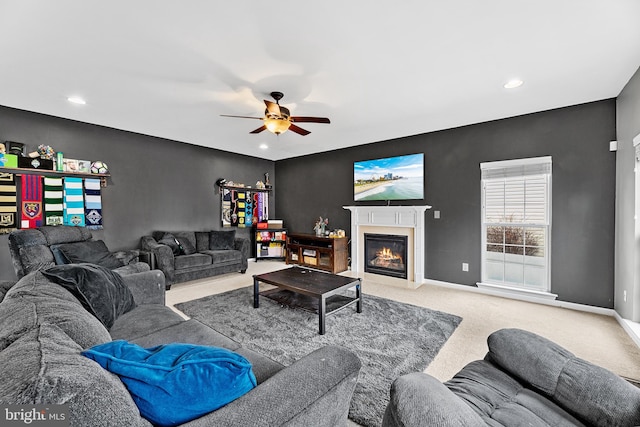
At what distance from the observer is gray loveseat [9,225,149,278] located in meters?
3.15

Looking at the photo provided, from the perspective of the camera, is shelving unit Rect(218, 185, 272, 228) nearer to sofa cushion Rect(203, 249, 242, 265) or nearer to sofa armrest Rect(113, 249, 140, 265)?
sofa cushion Rect(203, 249, 242, 265)

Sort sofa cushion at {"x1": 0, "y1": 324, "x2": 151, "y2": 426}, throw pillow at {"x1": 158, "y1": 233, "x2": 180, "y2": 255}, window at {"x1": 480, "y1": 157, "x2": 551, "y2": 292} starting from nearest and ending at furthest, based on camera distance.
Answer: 1. sofa cushion at {"x1": 0, "y1": 324, "x2": 151, "y2": 426}
2. window at {"x1": 480, "y1": 157, "x2": 551, "y2": 292}
3. throw pillow at {"x1": 158, "y1": 233, "x2": 180, "y2": 255}

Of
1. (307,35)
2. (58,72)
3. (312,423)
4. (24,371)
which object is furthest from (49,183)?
(312,423)

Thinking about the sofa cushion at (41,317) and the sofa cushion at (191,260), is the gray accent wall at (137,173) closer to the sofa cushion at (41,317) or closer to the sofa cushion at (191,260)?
the sofa cushion at (191,260)

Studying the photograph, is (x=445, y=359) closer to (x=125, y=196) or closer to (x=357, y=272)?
(x=357, y=272)

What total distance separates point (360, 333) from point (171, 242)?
11.8 feet

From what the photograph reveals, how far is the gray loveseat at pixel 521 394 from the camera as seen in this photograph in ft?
3.12

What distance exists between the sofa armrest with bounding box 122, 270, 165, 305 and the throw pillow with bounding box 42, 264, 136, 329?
357 mm

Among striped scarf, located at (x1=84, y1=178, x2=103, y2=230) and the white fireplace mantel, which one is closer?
striped scarf, located at (x1=84, y1=178, x2=103, y2=230)

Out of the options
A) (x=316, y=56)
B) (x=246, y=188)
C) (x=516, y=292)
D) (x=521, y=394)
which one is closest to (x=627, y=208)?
(x=516, y=292)

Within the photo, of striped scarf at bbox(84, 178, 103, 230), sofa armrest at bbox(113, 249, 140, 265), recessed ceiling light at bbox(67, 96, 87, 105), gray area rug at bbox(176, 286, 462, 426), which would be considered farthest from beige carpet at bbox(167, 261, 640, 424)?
recessed ceiling light at bbox(67, 96, 87, 105)

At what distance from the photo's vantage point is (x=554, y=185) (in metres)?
3.74

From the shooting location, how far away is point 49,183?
402 cm

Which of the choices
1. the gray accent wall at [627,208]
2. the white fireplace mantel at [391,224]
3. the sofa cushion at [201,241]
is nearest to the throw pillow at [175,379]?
the gray accent wall at [627,208]
